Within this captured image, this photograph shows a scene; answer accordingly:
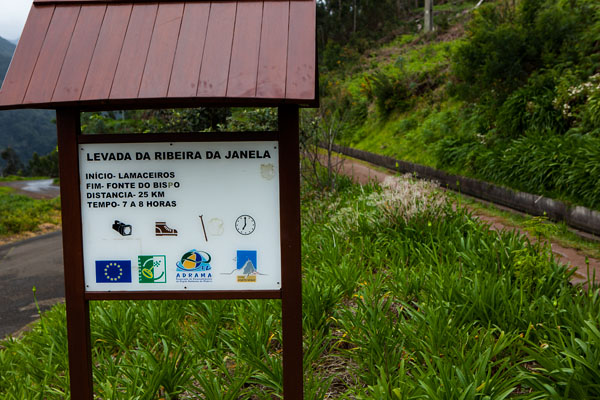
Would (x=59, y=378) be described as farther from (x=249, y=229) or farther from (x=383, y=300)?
(x=383, y=300)

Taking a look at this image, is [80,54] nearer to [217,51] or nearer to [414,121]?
[217,51]

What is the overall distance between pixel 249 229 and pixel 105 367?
5.83 ft

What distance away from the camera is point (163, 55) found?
2502 mm

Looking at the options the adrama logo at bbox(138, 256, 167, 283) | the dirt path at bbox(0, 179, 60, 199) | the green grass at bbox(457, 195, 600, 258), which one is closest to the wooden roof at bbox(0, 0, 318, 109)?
the adrama logo at bbox(138, 256, 167, 283)

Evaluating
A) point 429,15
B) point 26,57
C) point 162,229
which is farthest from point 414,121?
point 26,57

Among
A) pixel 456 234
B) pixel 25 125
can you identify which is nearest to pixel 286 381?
pixel 456 234

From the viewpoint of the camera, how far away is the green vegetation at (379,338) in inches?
110

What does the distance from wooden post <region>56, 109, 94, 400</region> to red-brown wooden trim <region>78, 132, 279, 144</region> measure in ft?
0.32

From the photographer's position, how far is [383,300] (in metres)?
4.02

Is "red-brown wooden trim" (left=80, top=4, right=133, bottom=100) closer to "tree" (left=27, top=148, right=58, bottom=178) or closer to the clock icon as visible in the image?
the clock icon

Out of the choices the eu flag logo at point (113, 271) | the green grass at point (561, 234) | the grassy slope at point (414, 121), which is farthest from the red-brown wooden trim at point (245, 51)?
the grassy slope at point (414, 121)

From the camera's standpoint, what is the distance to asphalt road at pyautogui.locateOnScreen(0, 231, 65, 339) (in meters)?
7.86

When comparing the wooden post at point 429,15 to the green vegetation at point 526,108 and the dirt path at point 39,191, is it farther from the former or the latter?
the dirt path at point 39,191

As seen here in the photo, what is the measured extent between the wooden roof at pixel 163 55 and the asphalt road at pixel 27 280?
220 inches
